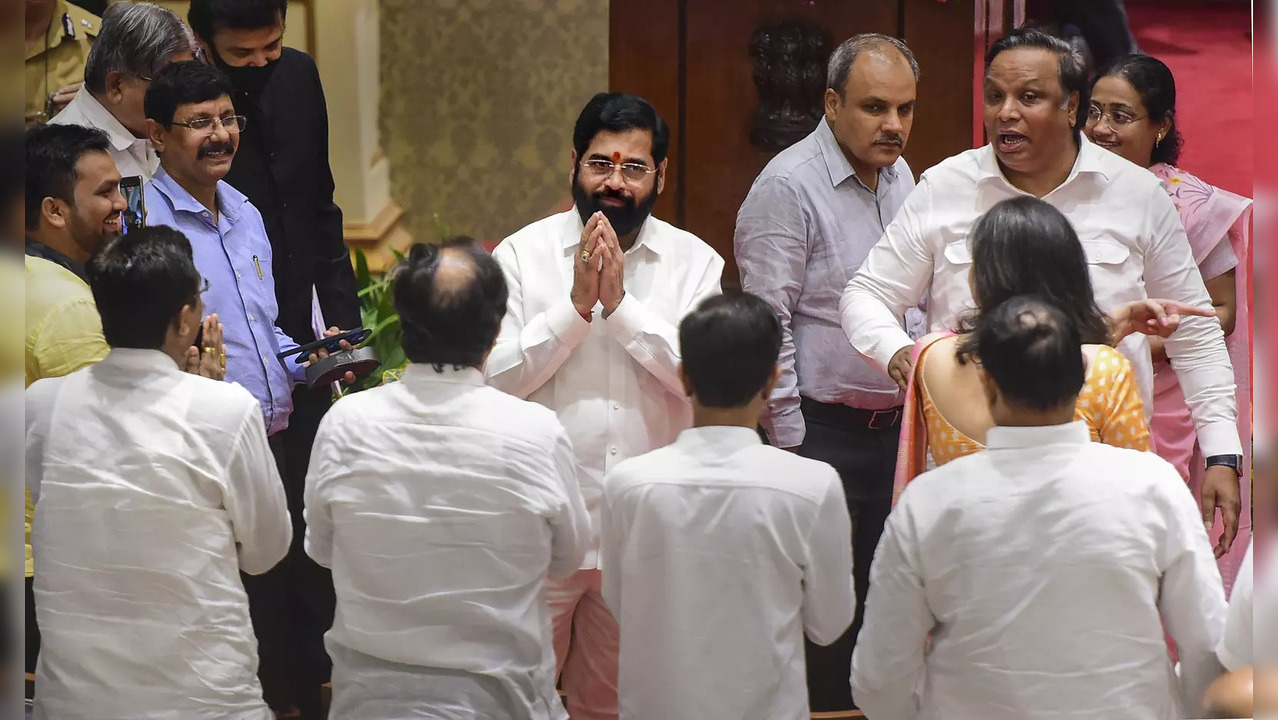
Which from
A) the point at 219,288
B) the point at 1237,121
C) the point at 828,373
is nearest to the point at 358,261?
the point at 219,288

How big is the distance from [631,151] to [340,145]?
932mm

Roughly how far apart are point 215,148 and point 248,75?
36 cm

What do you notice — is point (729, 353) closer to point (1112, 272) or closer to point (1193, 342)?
point (1112, 272)


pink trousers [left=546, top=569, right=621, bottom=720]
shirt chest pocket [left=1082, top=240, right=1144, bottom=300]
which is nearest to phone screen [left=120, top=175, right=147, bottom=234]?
pink trousers [left=546, top=569, right=621, bottom=720]

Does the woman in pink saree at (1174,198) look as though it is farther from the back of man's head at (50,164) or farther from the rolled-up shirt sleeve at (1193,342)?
the back of man's head at (50,164)

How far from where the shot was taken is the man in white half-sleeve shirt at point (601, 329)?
2711mm

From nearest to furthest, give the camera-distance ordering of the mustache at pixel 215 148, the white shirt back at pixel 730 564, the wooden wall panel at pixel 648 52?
the white shirt back at pixel 730 564 < the mustache at pixel 215 148 < the wooden wall panel at pixel 648 52

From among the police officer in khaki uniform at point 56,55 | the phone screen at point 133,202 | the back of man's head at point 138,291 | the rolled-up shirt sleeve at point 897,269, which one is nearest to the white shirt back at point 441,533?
the back of man's head at point 138,291

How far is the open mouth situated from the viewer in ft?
9.59

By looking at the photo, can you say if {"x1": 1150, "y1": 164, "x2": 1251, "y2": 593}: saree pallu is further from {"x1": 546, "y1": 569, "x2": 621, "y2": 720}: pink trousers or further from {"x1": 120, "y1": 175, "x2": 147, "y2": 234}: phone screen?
{"x1": 120, "y1": 175, "x2": 147, "y2": 234}: phone screen

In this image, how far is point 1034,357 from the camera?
7.00ft

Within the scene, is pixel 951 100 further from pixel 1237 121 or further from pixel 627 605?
pixel 627 605

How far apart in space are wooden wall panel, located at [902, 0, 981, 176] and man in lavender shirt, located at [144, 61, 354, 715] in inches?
62.2

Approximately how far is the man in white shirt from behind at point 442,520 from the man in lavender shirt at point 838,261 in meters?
0.92
